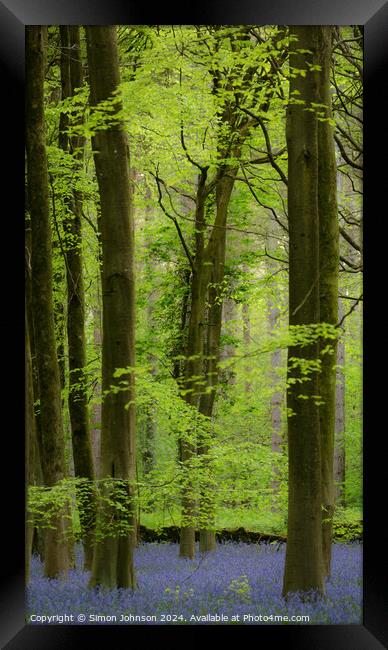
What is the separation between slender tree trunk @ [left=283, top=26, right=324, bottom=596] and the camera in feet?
20.7

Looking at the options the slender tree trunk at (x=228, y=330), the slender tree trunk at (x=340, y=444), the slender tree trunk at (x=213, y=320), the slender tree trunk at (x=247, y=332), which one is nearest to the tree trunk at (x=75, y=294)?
the slender tree trunk at (x=213, y=320)

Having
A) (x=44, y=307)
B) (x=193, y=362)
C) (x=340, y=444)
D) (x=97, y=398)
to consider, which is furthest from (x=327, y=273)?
(x=44, y=307)

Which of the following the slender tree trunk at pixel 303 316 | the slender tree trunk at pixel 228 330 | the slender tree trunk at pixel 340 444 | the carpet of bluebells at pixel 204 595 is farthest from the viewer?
the slender tree trunk at pixel 228 330

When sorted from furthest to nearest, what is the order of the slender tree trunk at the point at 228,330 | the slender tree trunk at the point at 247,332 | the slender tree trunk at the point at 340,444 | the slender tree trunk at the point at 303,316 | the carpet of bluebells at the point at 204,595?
the slender tree trunk at the point at 228,330 → the slender tree trunk at the point at 340,444 → the slender tree trunk at the point at 247,332 → the slender tree trunk at the point at 303,316 → the carpet of bluebells at the point at 204,595

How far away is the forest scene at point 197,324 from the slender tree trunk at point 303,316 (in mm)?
19

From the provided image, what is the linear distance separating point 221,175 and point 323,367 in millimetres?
3120

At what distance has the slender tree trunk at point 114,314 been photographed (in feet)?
21.8

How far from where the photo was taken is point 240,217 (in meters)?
8.80

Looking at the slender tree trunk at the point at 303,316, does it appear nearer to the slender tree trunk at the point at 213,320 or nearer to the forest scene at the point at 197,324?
the forest scene at the point at 197,324

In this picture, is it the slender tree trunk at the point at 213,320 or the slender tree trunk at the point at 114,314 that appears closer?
the slender tree trunk at the point at 114,314

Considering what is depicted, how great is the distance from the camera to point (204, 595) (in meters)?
6.16

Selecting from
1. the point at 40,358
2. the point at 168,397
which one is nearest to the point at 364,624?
the point at 168,397

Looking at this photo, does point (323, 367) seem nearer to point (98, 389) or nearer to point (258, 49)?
point (98, 389)
